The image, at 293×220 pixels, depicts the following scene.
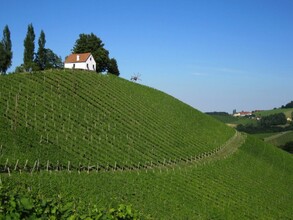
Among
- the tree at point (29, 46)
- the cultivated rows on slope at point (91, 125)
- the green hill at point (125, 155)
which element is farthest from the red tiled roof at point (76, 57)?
the green hill at point (125, 155)

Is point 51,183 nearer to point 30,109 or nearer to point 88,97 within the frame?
point 30,109

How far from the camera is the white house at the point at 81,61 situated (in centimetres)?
9356

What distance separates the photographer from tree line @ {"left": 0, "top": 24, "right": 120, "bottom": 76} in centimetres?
8344

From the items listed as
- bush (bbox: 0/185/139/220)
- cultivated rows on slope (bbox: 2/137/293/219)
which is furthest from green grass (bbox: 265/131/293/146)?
bush (bbox: 0/185/139/220)

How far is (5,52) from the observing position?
272ft

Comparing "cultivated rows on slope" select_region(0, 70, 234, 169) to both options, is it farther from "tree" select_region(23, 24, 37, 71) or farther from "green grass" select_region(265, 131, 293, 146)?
"green grass" select_region(265, 131, 293, 146)

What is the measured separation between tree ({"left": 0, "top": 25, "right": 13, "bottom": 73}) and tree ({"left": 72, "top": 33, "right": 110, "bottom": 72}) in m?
22.9

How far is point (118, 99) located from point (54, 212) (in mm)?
58352

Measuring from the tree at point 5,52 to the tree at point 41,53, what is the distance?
8.51 meters

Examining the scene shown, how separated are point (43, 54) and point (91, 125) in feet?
153

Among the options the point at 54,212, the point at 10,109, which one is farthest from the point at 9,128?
the point at 54,212

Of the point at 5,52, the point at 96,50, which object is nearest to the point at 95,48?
the point at 96,50

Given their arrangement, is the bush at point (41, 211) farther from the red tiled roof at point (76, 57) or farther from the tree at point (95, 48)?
the tree at point (95, 48)

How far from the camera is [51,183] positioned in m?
31.1
